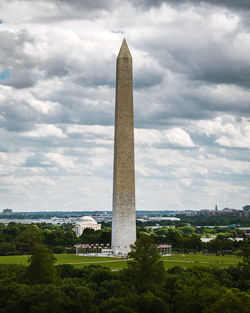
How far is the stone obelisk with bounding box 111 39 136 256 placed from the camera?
3364 inches

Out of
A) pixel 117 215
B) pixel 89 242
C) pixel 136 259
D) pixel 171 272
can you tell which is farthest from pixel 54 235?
pixel 136 259

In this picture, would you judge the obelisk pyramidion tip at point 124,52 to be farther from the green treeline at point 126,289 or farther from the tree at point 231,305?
the tree at point 231,305

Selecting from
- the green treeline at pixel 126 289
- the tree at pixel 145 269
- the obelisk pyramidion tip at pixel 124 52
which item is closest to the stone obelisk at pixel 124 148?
the obelisk pyramidion tip at pixel 124 52

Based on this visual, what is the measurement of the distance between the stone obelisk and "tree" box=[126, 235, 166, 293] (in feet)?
108

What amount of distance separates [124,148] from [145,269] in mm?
Result: 37292

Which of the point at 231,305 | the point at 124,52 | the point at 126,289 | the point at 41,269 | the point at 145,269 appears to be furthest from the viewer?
the point at 124,52

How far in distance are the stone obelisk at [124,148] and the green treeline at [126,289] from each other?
996 inches

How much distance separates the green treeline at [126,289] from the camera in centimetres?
3969

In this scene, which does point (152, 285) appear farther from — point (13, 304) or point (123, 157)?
point (123, 157)

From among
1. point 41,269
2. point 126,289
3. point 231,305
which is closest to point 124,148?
point 41,269

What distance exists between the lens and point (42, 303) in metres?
39.0

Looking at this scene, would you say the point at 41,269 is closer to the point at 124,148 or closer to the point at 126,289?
the point at 126,289

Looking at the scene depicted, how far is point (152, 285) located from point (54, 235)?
73.9 meters

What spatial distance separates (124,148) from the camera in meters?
85.6
